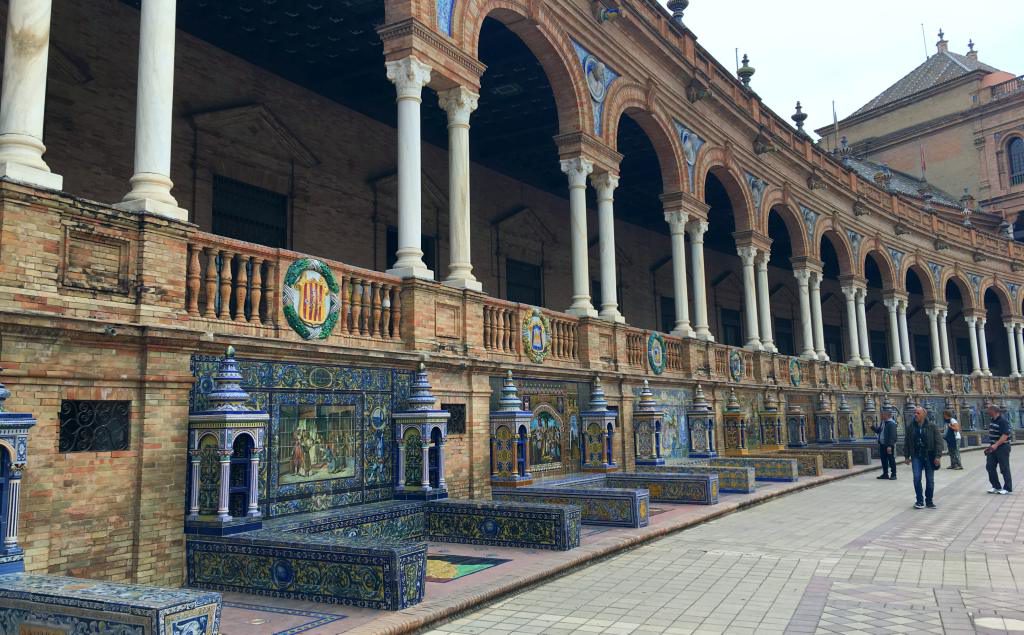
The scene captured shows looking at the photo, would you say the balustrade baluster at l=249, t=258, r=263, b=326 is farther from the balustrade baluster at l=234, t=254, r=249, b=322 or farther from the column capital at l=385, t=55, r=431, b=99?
the column capital at l=385, t=55, r=431, b=99

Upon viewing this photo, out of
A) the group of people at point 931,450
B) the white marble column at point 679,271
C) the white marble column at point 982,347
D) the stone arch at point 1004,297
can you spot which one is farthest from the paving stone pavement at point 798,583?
the stone arch at point 1004,297

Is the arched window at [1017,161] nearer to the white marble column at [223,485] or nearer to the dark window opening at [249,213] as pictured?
the dark window opening at [249,213]

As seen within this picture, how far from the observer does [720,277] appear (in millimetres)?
30141

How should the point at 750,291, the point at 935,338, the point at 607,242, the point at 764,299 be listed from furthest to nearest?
the point at 935,338 < the point at 764,299 < the point at 750,291 < the point at 607,242

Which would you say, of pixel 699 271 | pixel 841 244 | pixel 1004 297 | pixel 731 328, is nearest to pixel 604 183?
pixel 699 271

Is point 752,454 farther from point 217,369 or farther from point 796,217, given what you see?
point 217,369

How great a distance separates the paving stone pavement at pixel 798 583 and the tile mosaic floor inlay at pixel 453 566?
706mm

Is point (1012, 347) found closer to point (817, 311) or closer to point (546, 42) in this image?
point (817, 311)

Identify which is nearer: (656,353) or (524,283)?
(656,353)

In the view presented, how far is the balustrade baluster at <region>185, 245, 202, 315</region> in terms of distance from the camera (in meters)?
7.20

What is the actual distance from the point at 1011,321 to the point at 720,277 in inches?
708

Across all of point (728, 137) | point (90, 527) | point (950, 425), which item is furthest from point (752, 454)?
point (90, 527)

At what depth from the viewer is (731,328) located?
30688mm

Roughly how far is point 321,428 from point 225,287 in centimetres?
191
